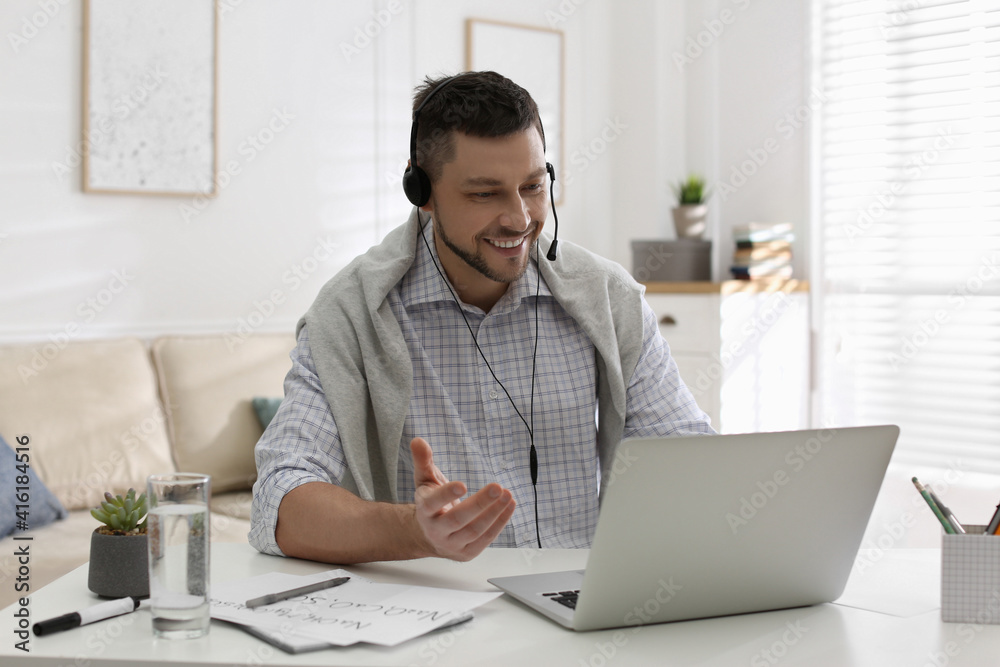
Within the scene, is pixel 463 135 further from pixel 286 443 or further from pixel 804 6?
pixel 804 6

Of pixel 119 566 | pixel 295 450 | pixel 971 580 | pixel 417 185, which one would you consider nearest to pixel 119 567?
pixel 119 566

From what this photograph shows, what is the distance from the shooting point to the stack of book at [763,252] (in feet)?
11.5

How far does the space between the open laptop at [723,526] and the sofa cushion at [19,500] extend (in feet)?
5.83

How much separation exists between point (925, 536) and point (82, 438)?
9.06 ft

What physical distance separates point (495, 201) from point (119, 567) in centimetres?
81

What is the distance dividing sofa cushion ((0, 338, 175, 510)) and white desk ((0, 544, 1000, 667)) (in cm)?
171

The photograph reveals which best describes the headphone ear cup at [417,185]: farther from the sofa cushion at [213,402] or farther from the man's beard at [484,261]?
the sofa cushion at [213,402]

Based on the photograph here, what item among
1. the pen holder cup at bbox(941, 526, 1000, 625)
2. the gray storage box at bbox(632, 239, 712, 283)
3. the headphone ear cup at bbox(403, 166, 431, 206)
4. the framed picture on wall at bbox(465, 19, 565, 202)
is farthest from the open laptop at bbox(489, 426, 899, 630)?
the framed picture on wall at bbox(465, 19, 565, 202)

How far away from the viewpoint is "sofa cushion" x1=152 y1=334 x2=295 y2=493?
295 centimetres

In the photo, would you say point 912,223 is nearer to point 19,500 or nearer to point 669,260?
point 669,260

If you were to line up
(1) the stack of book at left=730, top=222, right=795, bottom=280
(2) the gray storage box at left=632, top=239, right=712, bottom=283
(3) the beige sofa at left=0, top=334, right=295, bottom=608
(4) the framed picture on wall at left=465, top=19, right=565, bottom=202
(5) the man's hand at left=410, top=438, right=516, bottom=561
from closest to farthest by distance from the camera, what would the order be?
1. (5) the man's hand at left=410, top=438, right=516, bottom=561
2. (3) the beige sofa at left=0, top=334, right=295, bottom=608
3. (1) the stack of book at left=730, top=222, right=795, bottom=280
4. (2) the gray storage box at left=632, top=239, right=712, bottom=283
5. (4) the framed picture on wall at left=465, top=19, right=565, bottom=202

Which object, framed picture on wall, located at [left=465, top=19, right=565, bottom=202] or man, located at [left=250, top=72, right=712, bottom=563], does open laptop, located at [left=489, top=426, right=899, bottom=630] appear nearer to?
man, located at [left=250, top=72, right=712, bottom=563]

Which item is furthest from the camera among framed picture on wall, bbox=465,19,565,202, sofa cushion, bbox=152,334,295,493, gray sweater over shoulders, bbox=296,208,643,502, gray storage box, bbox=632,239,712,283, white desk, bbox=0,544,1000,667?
framed picture on wall, bbox=465,19,565,202

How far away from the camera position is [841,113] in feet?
11.4
